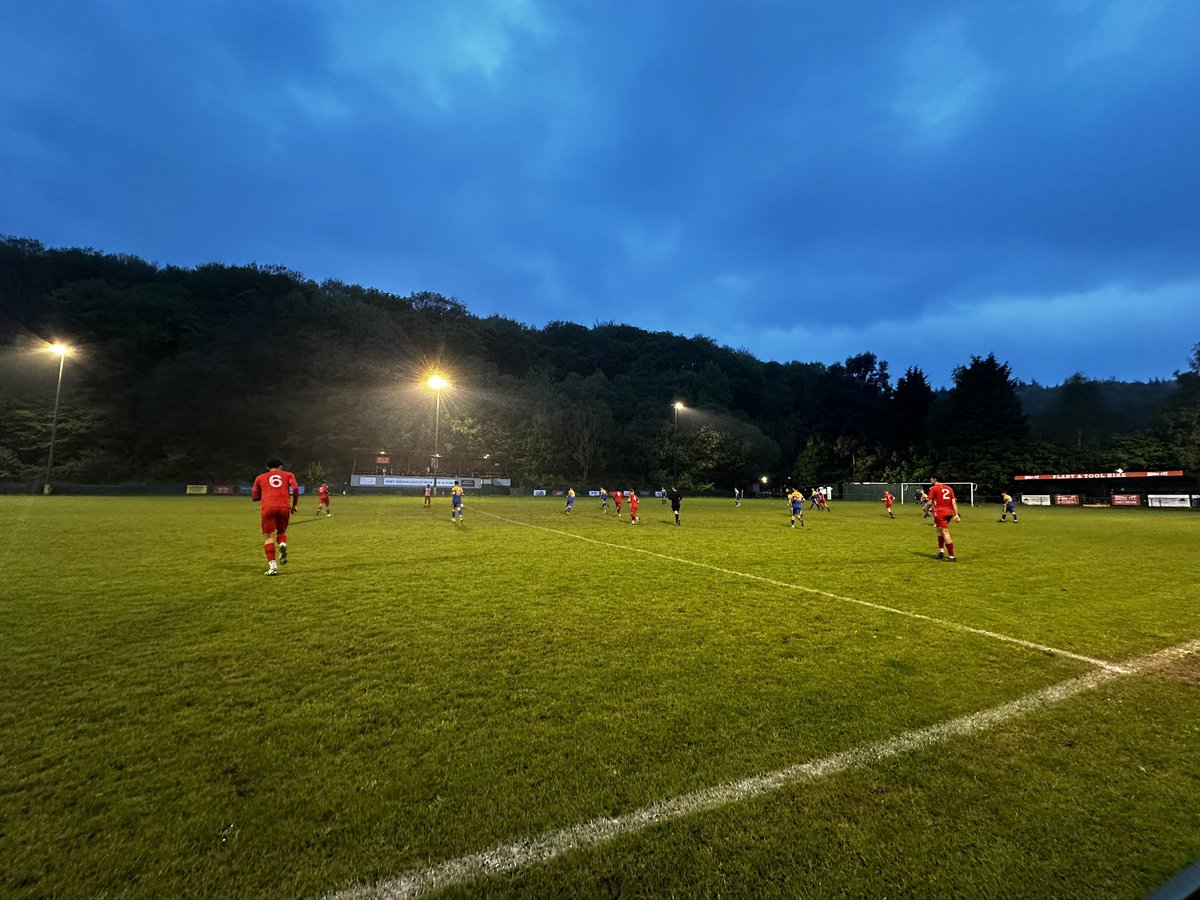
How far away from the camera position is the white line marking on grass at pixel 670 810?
2.19 meters

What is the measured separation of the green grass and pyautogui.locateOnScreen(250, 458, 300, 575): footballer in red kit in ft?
3.64

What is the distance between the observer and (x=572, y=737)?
3.42m

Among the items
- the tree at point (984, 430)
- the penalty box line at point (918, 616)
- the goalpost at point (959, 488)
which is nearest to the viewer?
the penalty box line at point (918, 616)

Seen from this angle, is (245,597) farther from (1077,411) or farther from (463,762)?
(1077,411)

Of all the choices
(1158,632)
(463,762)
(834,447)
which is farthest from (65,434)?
(834,447)

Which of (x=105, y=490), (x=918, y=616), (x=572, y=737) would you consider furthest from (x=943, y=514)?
(x=105, y=490)

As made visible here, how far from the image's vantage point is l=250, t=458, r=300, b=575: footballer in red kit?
29.6 feet

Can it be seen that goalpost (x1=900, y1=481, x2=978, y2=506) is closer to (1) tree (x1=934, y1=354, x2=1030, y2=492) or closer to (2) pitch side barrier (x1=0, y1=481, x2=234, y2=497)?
(1) tree (x1=934, y1=354, x2=1030, y2=492)

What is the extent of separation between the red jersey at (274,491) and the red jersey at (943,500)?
13.0 m

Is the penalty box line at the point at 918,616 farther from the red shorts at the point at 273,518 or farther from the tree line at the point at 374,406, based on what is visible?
the tree line at the point at 374,406

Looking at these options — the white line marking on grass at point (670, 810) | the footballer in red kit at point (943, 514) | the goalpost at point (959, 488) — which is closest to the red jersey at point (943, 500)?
the footballer in red kit at point (943, 514)

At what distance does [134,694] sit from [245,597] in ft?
11.3

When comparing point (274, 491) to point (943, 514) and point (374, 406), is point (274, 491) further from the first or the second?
point (374, 406)

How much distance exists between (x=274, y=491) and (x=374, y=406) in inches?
2049
